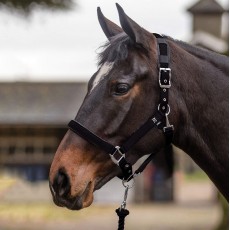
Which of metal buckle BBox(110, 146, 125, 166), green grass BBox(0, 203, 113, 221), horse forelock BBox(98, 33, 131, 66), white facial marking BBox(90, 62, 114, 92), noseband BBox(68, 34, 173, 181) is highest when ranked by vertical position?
horse forelock BBox(98, 33, 131, 66)

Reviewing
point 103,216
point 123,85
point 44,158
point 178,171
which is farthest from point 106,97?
point 178,171

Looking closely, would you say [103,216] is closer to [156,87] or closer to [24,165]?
[24,165]

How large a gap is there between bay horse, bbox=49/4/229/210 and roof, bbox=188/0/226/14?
35.5m

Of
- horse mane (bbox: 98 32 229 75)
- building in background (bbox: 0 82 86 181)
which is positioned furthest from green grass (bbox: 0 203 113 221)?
horse mane (bbox: 98 32 229 75)

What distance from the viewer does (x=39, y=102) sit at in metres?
25.8

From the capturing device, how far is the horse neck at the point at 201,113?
3281mm

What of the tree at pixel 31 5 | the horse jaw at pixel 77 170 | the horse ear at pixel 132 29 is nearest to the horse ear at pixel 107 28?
the horse ear at pixel 132 29

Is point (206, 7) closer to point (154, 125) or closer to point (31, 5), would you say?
point (31, 5)

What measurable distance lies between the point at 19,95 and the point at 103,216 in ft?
23.0

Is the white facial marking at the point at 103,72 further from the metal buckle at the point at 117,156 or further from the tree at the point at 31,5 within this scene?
the tree at the point at 31,5

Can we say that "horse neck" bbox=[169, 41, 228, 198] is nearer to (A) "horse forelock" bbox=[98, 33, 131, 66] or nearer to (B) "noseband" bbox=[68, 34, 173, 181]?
(B) "noseband" bbox=[68, 34, 173, 181]

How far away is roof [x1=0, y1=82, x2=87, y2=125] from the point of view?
962 inches

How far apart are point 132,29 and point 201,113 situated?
51cm

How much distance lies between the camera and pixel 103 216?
68.6ft
